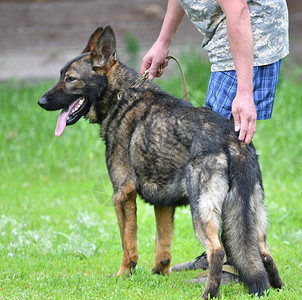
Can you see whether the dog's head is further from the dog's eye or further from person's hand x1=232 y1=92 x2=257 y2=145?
person's hand x1=232 y1=92 x2=257 y2=145

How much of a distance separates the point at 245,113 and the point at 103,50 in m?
1.37

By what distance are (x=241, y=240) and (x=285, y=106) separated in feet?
18.8

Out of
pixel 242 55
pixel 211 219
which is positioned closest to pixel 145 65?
pixel 242 55

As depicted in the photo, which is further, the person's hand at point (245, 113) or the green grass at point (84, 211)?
the green grass at point (84, 211)

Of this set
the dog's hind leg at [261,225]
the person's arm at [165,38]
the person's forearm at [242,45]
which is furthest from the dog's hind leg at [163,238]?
the person's forearm at [242,45]

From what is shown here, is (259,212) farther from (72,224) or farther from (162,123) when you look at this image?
(72,224)

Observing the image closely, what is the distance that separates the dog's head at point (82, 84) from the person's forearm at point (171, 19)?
0.42 metres

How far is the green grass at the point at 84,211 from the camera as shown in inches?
148

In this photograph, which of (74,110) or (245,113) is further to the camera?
(74,110)

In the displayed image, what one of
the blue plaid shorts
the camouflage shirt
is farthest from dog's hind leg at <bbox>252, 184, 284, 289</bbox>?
the camouflage shirt

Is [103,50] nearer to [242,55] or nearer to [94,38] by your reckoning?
[94,38]

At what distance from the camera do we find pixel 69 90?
13.3 ft

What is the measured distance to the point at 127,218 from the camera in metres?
3.96

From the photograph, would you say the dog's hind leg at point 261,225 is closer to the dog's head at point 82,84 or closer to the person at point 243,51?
the person at point 243,51
